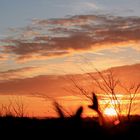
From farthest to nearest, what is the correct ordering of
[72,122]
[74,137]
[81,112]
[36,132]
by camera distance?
[36,132] < [74,137] < [72,122] < [81,112]

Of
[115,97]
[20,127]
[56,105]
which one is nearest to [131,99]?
[115,97]

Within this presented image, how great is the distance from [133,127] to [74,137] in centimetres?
135

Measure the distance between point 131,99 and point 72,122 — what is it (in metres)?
8.30

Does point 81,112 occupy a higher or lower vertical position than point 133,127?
higher

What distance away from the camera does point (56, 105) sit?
17.0 feet

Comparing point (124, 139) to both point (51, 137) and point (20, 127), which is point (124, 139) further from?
point (20, 127)

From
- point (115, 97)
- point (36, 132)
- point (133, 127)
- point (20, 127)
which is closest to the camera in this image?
point (133, 127)

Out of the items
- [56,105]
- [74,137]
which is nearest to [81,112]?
[56,105]

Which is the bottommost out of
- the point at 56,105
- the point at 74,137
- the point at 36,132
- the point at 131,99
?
the point at 131,99

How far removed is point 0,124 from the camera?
409 inches

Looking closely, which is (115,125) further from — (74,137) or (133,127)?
(74,137)

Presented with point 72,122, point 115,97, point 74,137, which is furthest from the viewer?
point 115,97

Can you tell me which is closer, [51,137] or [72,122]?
[72,122]

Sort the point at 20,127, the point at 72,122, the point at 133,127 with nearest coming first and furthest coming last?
1. the point at 72,122
2. the point at 133,127
3. the point at 20,127
